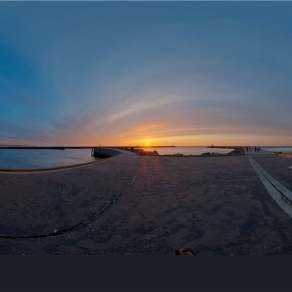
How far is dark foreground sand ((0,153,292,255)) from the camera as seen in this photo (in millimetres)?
4828

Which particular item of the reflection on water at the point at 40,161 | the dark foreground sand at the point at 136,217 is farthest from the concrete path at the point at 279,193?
the reflection on water at the point at 40,161

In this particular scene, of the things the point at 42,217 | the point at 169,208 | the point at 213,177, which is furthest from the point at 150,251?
the point at 213,177

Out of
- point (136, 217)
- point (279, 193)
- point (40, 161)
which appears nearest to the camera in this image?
point (136, 217)

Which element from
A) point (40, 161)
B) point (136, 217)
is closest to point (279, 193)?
point (136, 217)

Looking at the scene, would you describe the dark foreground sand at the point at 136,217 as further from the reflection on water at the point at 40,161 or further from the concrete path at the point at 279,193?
the reflection on water at the point at 40,161

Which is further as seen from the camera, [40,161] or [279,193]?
[40,161]

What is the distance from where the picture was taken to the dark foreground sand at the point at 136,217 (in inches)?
190

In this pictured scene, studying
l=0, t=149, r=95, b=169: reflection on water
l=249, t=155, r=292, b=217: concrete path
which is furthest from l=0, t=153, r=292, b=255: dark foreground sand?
l=0, t=149, r=95, b=169: reflection on water

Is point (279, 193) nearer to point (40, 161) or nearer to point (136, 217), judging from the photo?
point (136, 217)

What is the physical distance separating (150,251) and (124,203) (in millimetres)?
2773

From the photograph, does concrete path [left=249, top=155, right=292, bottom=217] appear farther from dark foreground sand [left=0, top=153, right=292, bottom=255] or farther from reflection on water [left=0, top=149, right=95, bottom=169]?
reflection on water [left=0, top=149, right=95, bottom=169]

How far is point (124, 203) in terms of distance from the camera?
727cm

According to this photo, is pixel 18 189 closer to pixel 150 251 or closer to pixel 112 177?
pixel 112 177

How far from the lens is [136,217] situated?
6270mm
